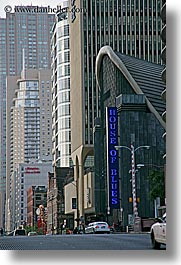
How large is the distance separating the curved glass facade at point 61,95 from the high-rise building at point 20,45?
0.44 m

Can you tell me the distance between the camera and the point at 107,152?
19.6 m

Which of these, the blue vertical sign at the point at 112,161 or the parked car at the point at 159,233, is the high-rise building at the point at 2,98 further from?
the parked car at the point at 159,233

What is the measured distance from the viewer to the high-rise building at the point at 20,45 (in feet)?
56.4

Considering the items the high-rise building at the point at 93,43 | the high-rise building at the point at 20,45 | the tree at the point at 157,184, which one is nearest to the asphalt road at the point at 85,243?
the tree at the point at 157,184

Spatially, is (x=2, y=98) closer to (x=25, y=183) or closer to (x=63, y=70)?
(x=63, y=70)

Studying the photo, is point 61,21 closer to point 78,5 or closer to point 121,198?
point 78,5

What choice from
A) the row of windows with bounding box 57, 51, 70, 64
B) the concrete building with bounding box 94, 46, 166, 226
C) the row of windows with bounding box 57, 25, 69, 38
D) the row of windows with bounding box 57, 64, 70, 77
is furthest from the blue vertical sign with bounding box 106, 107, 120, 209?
the row of windows with bounding box 57, 25, 69, 38

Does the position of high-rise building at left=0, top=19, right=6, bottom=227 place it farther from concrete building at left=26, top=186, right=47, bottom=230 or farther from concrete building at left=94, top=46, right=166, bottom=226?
concrete building at left=26, top=186, right=47, bottom=230

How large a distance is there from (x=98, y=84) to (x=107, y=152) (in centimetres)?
160

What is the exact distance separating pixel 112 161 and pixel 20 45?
129 inches

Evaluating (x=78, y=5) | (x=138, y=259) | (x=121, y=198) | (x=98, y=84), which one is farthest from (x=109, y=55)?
(x=138, y=259)

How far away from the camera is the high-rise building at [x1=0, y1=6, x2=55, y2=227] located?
1720 cm

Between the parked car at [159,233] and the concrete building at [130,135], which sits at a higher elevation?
the concrete building at [130,135]

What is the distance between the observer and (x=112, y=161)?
62.6ft
